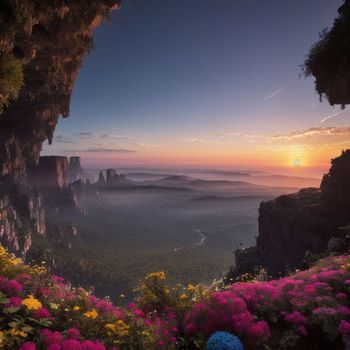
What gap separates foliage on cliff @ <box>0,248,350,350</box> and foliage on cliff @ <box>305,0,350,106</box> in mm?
15410

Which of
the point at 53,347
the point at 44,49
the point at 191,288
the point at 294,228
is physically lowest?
the point at 294,228

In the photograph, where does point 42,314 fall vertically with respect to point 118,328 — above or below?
above

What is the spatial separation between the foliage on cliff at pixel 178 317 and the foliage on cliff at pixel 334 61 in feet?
50.6

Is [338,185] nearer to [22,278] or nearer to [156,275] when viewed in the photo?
[156,275]

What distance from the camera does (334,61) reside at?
1919 cm

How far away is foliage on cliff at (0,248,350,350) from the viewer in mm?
5461

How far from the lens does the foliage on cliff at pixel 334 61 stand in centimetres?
1773

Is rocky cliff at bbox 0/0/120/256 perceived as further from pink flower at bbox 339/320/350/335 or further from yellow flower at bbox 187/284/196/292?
pink flower at bbox 339/320/350/335

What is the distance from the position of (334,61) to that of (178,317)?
1956 centimetres

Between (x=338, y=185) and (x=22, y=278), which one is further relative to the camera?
(x=338, y=185)

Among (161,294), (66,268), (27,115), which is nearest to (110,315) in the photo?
(161,294)

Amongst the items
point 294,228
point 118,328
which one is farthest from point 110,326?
point 294,228

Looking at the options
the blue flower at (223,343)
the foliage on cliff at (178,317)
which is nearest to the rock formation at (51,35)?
the foliage on cliff at (178,317)

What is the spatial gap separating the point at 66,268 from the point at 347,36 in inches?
5261
